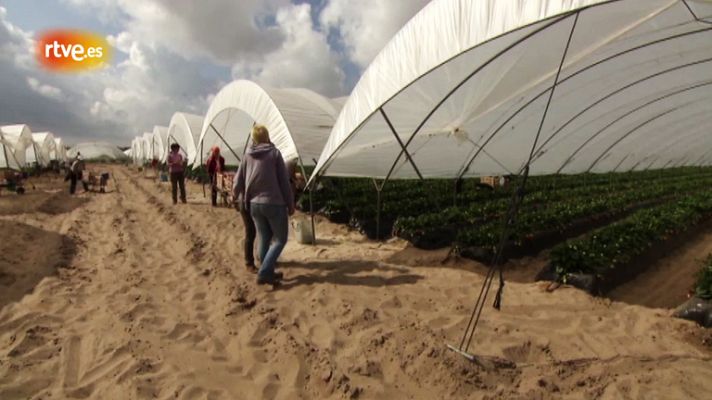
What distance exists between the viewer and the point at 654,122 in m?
9.15

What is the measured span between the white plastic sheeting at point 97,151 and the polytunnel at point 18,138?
180 ft

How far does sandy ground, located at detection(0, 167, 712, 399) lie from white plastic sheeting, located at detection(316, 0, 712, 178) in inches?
73.3

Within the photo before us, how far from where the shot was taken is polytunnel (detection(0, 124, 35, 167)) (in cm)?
2470

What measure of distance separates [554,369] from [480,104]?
3422 millimetres

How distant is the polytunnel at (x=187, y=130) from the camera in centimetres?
1903

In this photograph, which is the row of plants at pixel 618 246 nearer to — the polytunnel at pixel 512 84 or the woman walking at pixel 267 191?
the polytunnel at pixel 512 84

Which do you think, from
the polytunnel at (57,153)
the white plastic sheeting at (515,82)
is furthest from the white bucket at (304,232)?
the polytunnel at (57,153)

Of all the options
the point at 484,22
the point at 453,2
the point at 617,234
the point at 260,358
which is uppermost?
the point at 453,2

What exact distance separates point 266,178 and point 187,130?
17120 mm

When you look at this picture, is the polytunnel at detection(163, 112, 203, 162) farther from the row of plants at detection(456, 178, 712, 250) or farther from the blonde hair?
the row of plants at detection(456, 178, 712, 250)

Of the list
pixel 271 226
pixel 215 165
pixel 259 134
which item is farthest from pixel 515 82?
pixel 215 165

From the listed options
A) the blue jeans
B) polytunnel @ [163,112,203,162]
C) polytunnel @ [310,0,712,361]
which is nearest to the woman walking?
the blue jeans

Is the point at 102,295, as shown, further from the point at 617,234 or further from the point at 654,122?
the point at 654,122

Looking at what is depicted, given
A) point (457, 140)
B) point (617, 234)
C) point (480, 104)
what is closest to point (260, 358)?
point (480, 104)
